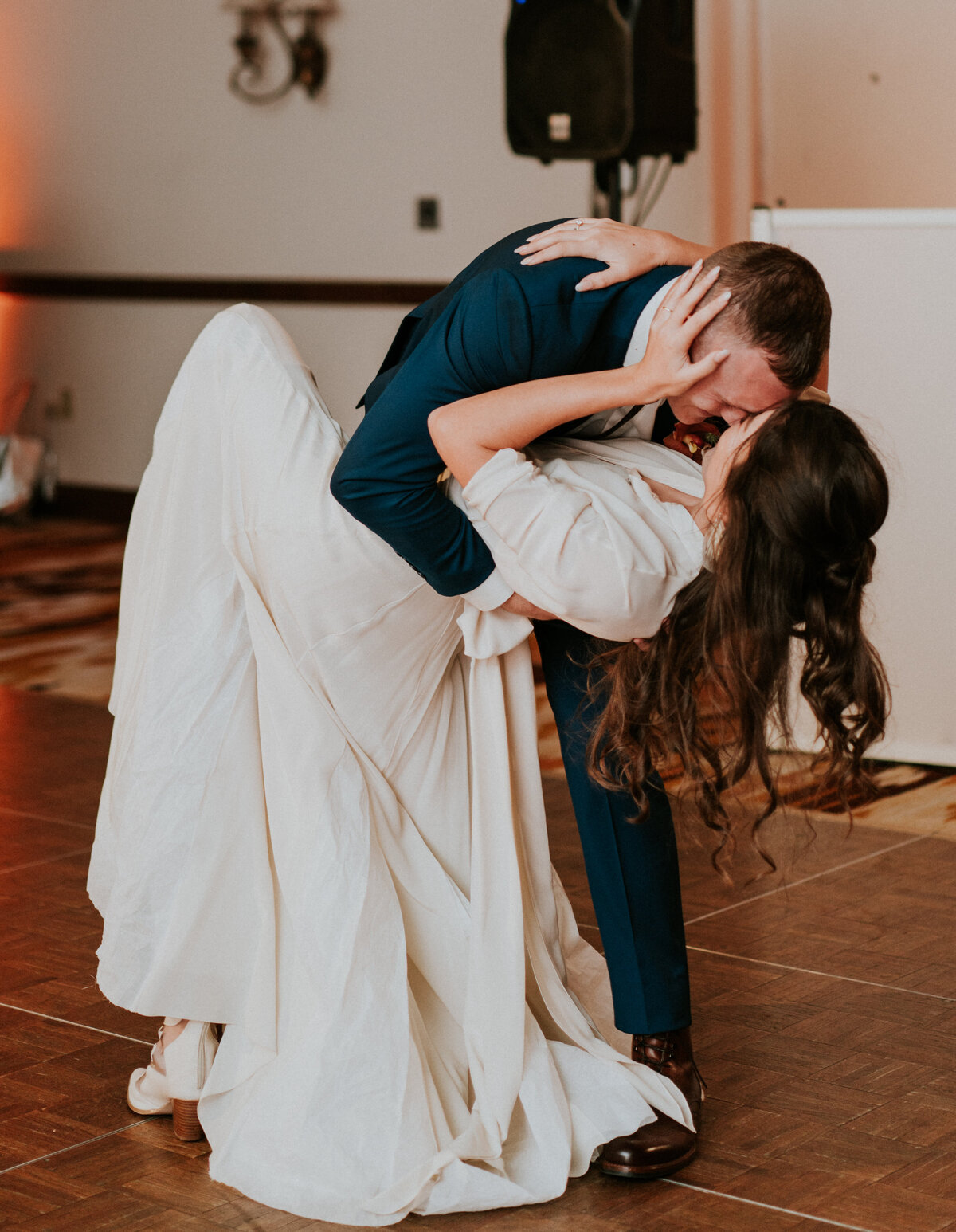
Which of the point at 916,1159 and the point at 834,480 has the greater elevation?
the point at 834,480

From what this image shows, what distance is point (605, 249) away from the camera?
1666mm

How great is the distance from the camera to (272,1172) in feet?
5.48

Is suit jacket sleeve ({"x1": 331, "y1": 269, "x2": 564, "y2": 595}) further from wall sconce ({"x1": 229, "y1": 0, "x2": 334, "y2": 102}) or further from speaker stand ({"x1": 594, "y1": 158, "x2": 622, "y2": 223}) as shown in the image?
wall sconce ({"x1": 229, "y1": 0, "x2": 334, "y2": 102})

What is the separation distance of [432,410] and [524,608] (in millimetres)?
243

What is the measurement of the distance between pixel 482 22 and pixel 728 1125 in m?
4.81

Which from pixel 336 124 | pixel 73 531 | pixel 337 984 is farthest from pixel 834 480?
pixel 73 531

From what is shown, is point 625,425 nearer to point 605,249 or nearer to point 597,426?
point 597,426

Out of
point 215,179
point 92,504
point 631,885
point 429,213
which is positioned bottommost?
point 92,504

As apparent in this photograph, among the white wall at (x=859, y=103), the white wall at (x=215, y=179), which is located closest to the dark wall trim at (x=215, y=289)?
the white wall at (x=215, y=179)

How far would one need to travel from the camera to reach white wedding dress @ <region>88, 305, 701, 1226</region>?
1.67 m

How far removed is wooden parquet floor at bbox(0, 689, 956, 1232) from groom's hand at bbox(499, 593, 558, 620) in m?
0.35

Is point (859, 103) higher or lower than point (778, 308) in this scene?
higher

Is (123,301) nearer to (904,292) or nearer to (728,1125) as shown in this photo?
(904,292)

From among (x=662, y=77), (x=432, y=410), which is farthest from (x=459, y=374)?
(x=662, y=77)
